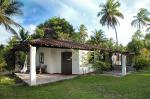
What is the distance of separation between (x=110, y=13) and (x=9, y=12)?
2682cm

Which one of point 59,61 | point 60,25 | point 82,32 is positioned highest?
point 60,25

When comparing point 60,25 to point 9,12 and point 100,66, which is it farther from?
point 9,12

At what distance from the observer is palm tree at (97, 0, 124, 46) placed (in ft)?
147

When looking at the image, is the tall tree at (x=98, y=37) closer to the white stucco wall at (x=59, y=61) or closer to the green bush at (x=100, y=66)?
the green bush at (x=100, y=66)

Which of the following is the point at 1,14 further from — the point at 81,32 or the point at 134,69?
the point at 81,32

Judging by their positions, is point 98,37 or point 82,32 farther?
point 82,32

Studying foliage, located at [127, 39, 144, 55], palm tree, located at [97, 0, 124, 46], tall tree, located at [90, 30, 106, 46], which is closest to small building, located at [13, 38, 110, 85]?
foliage, located at [127, 39, 144, 55]

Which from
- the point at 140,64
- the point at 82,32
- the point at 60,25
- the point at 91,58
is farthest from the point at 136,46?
the point at 60,25

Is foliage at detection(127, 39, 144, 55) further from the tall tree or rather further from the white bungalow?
the white bungalow

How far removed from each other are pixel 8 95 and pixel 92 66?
42.7 ft

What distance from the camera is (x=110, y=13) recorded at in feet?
147

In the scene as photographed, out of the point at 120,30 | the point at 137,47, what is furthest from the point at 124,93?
the point at 120,30

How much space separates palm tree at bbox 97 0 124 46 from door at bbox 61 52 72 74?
24354 mm

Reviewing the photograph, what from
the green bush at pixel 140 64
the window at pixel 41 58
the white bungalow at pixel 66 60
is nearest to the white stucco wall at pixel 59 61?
the white bungalow at pixel 66 60
